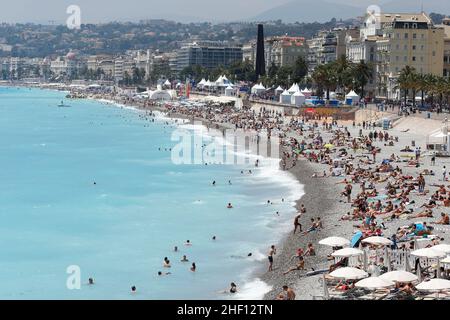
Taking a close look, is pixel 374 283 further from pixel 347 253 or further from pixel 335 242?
pixel 335 242

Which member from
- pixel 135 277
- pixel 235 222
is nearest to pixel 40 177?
pixel 235 222

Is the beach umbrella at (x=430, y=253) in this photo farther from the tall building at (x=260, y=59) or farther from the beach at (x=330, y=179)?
the tall building at (x=260, y=59)

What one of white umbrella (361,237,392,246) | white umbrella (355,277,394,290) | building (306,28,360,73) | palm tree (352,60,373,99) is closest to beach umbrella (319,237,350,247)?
white umbrella (361,237,392,246)

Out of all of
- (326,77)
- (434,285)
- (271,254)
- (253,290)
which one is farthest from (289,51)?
(434,285)

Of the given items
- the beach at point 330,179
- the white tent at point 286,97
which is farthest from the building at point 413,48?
the beach at point 330,179

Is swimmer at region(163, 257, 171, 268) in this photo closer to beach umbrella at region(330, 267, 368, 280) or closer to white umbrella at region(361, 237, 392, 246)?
white umbrella at region(361, 237, 392, 246)

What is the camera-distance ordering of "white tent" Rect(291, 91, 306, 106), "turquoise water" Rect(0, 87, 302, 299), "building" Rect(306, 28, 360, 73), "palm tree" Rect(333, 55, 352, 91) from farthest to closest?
"building" Rect(306, 28, 360, 73)
"palm tree" Rect(333, 55, 352, 91)
"white tent" Rect(291, 91, 306, 106)
"turquoise water" Rect(0, 87, 302, 299)
